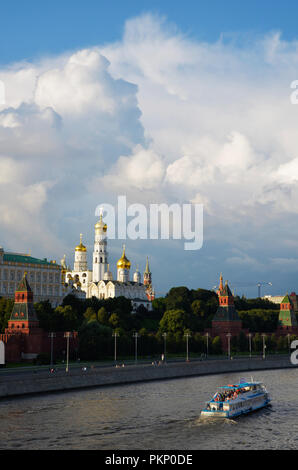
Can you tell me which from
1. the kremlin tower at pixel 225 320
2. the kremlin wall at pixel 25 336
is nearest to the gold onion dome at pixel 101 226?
the kremlin tower at pixel 225 320

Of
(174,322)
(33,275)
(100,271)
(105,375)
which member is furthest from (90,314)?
(100,271)

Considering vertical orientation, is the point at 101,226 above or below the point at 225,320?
above

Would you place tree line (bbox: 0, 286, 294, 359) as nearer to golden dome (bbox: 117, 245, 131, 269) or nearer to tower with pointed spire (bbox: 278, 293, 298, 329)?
tower with pointed spire (bbox: 278, 293, 298, 329)

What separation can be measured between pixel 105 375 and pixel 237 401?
20265 mm

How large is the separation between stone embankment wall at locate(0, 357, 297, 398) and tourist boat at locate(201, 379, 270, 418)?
600 inches

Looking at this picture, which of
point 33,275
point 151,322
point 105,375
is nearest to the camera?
point 105,375

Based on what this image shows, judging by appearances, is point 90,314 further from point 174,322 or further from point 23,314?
point 23,314

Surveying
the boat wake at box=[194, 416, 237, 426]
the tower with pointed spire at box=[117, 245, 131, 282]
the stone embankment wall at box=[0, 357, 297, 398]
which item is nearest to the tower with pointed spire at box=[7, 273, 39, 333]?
the stone embankment wall at box=[0, 357, 297, 398]

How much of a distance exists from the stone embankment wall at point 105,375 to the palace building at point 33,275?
63.3 metres

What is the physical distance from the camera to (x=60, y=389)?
190 feet

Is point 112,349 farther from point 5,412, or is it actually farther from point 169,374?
point 5,412

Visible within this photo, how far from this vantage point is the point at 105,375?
63.9 m

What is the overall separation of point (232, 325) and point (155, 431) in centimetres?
7695
